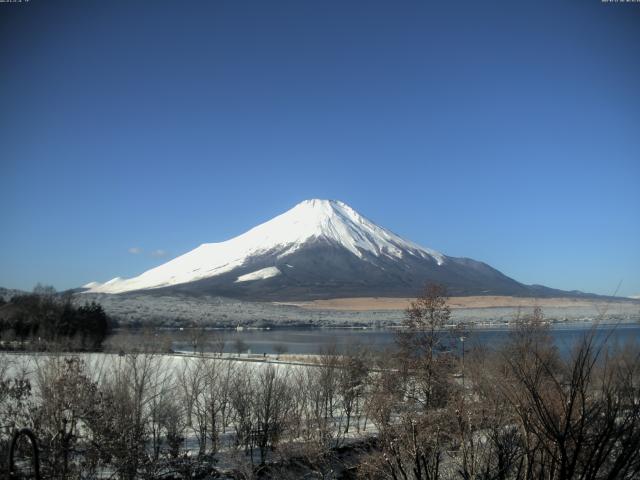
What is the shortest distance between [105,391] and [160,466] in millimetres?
3570

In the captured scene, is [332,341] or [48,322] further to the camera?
[48,322]

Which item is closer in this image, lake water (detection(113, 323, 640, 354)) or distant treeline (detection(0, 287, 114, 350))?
lake water (detection(113, 323, 640, 354))

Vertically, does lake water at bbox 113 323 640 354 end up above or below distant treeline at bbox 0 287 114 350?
below

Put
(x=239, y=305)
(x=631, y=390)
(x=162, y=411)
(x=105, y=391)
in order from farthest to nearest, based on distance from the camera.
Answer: (x=239, y=305), (x=162, y=411), (x=105, y=391), (x=631, y=390)

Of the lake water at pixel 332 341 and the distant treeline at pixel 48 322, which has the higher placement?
the distant treeline at pixel 48 322

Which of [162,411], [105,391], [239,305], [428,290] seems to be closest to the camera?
[105,391]

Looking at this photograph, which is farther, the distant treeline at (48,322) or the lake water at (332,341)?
the distant treeline at (48,322)

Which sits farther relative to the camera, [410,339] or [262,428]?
[410,339]

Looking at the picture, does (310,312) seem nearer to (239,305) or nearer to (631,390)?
(239,305)

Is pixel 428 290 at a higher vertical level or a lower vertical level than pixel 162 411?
higher

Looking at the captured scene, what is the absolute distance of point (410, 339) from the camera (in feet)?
78.4

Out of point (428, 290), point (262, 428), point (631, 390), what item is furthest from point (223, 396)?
point (631, 390)

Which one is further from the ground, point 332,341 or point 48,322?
point 48,322

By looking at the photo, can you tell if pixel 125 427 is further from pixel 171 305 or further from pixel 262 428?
pixel 171 305
